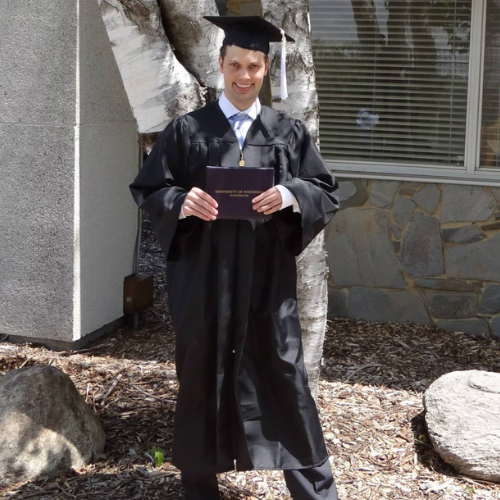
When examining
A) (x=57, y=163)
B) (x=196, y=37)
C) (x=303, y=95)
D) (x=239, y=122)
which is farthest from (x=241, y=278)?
(x=57, y=163)

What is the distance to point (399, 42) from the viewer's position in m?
6.20

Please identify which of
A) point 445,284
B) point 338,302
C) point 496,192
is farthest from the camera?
point 338,302

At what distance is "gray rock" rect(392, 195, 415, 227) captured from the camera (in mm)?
6137

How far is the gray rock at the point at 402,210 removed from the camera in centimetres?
614

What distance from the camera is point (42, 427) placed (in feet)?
13.2

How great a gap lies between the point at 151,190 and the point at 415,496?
176cm

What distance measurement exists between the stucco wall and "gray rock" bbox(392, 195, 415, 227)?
1869mm

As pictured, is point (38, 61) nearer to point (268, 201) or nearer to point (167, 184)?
point (167, 184)

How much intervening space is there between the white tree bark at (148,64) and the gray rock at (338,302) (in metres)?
2.93

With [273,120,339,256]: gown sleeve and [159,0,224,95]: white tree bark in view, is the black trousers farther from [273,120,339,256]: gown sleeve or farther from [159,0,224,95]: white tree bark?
[159,0,224,95]: white tree bark

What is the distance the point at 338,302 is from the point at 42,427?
289 cm

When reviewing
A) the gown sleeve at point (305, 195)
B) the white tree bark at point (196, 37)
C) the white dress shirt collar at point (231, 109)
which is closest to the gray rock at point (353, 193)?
the white tree bark at point (196, 37)

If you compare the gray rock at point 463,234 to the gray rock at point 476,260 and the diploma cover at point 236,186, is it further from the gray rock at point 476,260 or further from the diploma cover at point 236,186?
the diploma cover at point 236,186

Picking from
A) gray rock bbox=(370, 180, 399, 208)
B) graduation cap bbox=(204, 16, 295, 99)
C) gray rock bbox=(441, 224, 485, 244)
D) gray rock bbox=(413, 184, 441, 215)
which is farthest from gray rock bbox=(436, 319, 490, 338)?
graduation cap bbox=(204, 16, 295, 99)
